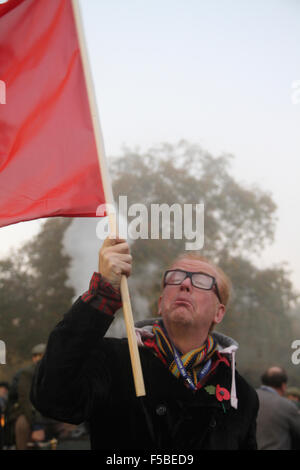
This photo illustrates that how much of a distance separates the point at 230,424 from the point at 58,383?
888mm

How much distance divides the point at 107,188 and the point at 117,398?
0.99 m

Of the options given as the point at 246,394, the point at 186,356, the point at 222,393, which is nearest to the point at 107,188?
the point at 186,356

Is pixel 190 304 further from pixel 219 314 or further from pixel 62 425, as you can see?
pixel 62 425

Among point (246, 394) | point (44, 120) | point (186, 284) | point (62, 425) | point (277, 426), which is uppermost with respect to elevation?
point (44, 120)

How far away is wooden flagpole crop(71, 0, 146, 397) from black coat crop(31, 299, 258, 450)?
0.11m

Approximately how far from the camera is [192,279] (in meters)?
Answer: 2.93

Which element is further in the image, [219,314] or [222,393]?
[219,314]

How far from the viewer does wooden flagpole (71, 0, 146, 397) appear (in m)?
2.36

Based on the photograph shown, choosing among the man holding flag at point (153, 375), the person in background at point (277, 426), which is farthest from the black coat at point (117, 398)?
the person in background at point (277, 426)

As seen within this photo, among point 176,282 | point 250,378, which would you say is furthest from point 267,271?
point 176,282

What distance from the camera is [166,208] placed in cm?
2670

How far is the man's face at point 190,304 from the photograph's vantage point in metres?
2.77

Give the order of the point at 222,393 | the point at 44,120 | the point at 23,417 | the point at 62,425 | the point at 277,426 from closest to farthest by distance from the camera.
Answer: the point at 222,393 → the point at 44,120 → the point at 277,426 → the point at 23,417 → the point at 62,425
